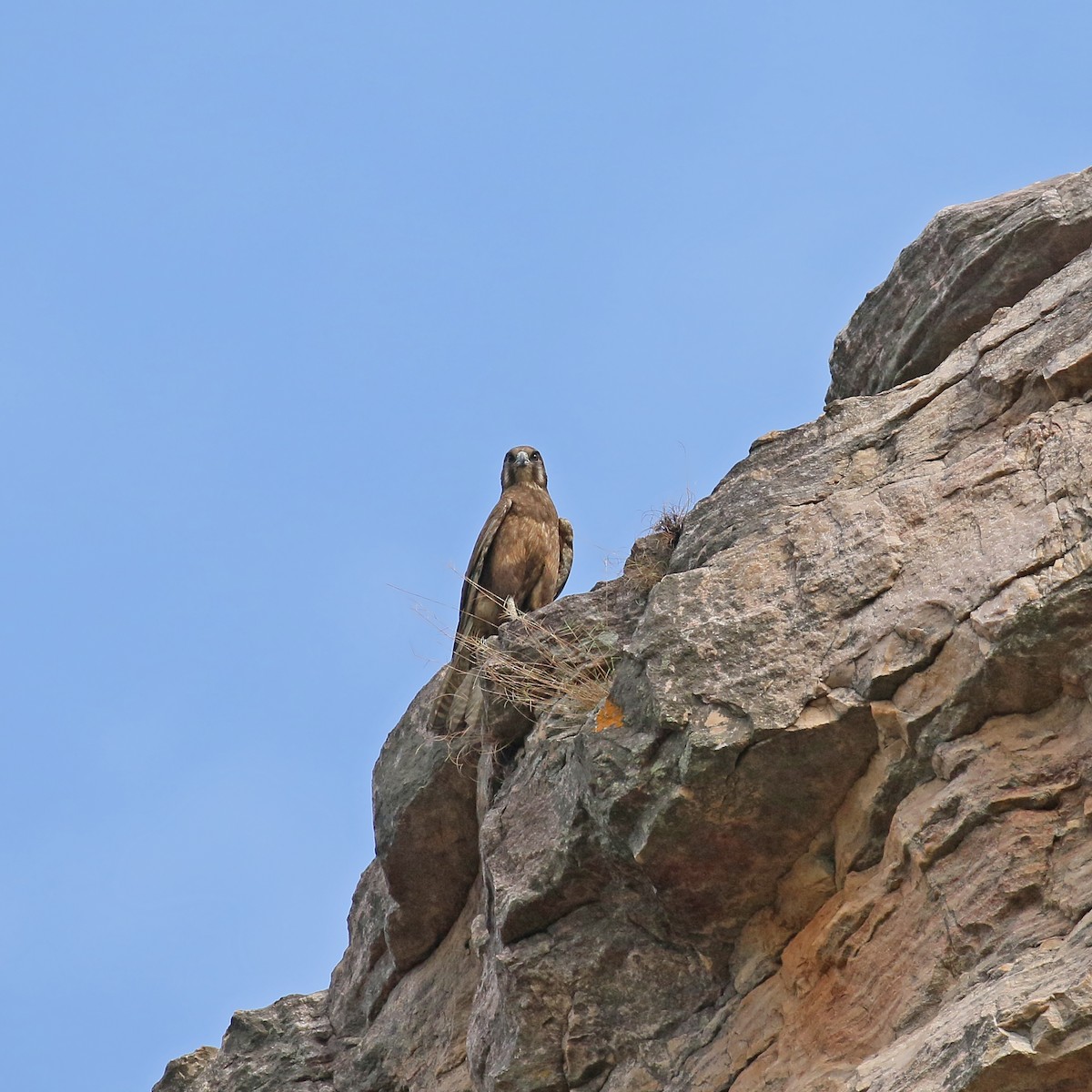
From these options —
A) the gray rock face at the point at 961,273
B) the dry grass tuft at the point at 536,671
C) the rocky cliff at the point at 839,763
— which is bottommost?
the rocky cliff at the point at 839,763

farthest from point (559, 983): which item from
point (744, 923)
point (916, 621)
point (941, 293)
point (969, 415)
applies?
point (941, 293)

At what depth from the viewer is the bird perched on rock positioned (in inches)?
470

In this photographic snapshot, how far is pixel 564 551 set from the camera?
12914mm

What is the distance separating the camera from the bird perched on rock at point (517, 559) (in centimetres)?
1193

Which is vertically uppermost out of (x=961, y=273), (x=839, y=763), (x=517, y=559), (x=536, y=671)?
(x=517, y=559)

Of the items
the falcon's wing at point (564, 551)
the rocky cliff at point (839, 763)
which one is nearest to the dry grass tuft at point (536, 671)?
the rocky cliff at point (839, 763)

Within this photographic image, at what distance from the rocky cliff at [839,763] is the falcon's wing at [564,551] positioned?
3.42m

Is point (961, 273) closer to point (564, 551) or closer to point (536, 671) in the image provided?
point (536, 671)

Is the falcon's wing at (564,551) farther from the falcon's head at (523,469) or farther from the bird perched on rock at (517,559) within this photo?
the falcon's head at (523,469)

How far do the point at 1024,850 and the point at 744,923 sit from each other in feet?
5.28

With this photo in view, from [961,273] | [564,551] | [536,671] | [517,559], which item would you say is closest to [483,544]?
[517,559]

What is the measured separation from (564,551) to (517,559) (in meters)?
0.61

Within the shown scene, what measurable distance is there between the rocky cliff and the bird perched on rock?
8.33 feet

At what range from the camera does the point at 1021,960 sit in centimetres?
575
